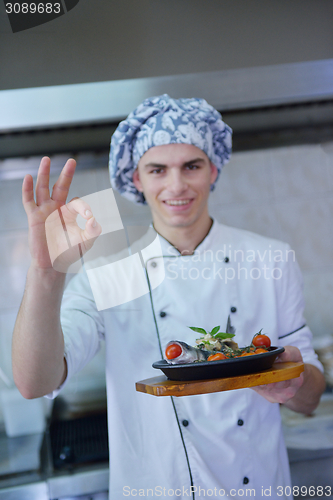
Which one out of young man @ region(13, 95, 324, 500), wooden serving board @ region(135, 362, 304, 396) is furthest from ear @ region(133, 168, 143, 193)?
wooden serving board @ region(135, 362, 304, 396)

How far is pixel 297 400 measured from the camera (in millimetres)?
619

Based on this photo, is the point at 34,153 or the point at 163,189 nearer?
the point at 163,189

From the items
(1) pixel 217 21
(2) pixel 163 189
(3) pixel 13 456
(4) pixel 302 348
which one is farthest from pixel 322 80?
(3) pixel 13 456

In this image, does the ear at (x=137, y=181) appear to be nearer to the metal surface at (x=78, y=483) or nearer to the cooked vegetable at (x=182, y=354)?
the cooked vegetable at (x=182, y=354)

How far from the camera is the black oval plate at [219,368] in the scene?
395 millimetres

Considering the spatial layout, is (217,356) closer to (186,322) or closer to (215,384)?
(215,384)

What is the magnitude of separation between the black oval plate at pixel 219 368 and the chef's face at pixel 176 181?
11.7 inches

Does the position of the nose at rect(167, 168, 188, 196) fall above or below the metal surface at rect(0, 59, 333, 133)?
below

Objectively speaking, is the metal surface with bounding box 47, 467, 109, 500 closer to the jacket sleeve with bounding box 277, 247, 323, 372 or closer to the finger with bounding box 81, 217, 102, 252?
the jacket sleeve with bounding box 277, 247, 323, 372

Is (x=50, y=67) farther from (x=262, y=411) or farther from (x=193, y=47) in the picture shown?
(x=262, y=411)

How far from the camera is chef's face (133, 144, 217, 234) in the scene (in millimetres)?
634

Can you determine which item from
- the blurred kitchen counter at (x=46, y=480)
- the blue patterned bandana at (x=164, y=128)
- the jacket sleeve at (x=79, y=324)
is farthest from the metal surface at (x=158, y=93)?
the blurred kitchen counter at (x=46, y=480)

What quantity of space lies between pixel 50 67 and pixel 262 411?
68 centimetres

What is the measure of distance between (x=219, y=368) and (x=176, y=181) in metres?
0.33
